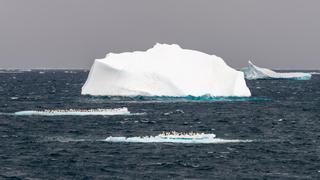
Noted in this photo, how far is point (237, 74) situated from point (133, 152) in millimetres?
48453

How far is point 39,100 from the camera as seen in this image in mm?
99438

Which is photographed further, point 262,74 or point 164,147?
point 262,74

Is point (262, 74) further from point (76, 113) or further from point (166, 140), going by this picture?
point (166, 140)

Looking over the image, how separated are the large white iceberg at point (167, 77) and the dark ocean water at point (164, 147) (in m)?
8.33

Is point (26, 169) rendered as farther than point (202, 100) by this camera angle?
No

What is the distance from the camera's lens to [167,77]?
301ft

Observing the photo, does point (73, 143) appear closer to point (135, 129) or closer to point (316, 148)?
point (135, 129)

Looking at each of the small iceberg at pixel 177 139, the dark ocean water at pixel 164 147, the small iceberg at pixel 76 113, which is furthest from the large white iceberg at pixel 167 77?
the small iceberg at pixel 177 139

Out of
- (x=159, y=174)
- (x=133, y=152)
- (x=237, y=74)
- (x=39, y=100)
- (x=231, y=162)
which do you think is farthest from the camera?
(x=39, y=100)

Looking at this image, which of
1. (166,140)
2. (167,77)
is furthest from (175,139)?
(167,77)

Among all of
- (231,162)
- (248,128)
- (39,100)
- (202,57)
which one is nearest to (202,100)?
(202,57)

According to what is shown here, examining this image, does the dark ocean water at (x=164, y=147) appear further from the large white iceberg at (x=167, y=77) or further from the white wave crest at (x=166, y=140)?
the large white iceberg at (x=167, y=77)

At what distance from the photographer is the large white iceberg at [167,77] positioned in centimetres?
9225

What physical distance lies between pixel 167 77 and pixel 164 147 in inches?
1718
